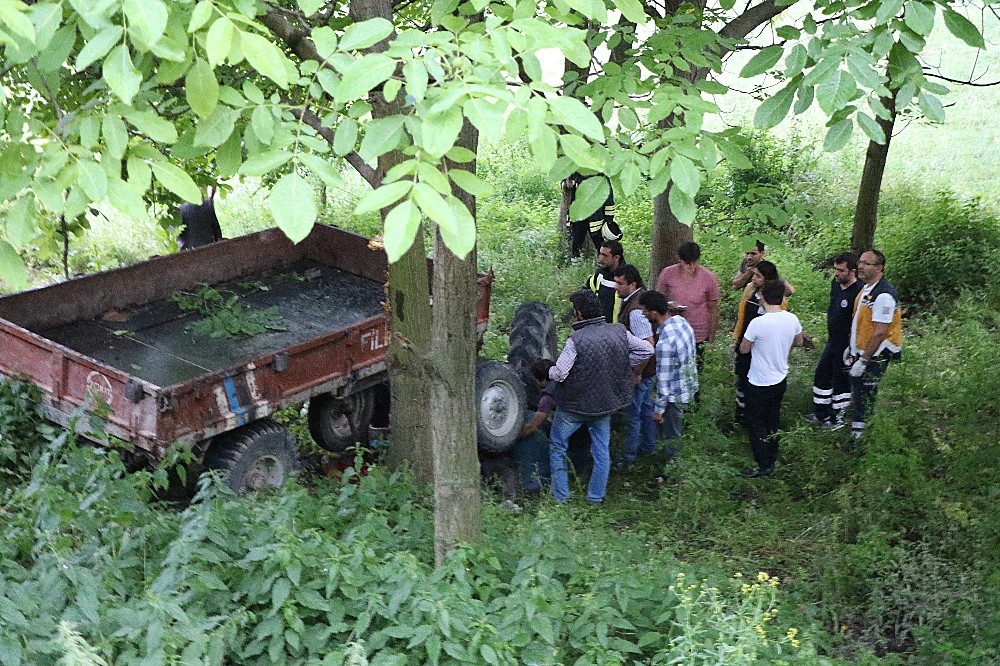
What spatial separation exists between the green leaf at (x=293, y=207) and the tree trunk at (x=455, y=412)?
172 cm

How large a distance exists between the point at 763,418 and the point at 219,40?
215 inches

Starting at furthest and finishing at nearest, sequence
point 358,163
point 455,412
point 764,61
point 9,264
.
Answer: point 358,163, point 455,412, point 764,61, point 9,264

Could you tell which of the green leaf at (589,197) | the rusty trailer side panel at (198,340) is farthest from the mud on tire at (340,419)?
the green leaf at (589,197)

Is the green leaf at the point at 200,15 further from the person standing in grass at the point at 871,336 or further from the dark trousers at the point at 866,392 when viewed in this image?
the dark trousers at the point at 866,392

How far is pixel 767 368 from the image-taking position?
22.8 feet

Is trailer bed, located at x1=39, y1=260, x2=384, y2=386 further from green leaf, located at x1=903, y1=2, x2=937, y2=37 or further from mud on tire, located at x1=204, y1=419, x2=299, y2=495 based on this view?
green leaf, located at x1=903, y1=2, x2=937, y2=37

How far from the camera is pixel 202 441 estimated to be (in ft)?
20.3

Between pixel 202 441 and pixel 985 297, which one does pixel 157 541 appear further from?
pixel 985 297

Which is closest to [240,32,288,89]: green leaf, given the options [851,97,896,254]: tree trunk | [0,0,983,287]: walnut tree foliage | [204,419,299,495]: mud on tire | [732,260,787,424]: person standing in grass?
[0,0,983,287]: walnut tree foliage

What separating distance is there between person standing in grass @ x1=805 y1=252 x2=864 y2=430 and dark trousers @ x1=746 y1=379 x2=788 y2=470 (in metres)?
0.70

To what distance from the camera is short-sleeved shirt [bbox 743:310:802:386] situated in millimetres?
6840

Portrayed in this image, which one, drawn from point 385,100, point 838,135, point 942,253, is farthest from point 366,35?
point 942,253

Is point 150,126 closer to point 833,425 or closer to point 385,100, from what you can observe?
point 385,100

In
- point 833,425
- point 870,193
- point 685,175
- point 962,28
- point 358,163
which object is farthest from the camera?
point 870,193
